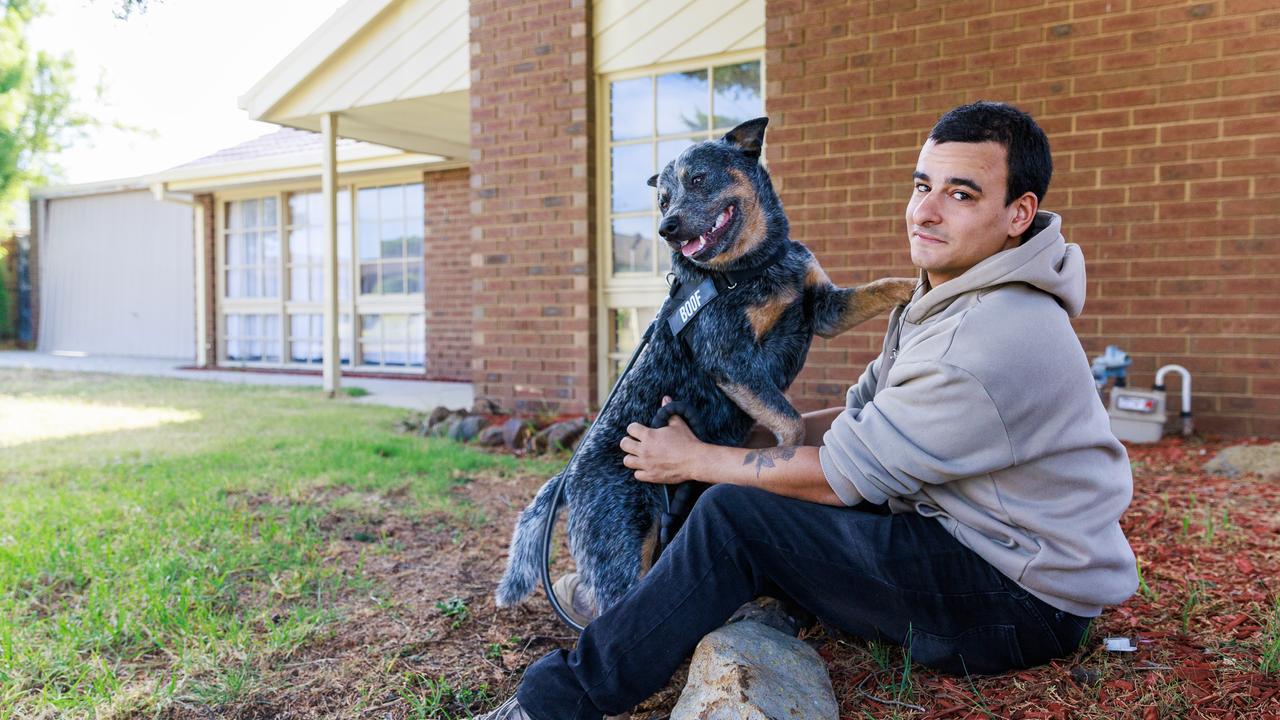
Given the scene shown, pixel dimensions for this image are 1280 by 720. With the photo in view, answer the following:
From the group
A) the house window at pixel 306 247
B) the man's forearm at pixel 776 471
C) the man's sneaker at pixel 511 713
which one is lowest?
the man's sneaker at pixel 511 713

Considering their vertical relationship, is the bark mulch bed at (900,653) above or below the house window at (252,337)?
below

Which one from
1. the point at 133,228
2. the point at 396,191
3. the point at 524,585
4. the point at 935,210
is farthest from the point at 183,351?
the point at 935,210

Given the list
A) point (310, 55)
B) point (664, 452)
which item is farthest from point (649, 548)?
point (310, 55)

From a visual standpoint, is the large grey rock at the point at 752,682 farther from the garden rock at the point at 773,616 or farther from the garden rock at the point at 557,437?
the garden rock at the point at 557,437

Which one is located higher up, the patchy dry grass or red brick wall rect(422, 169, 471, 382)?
red brick wall rect(422, 169, 471, 382)

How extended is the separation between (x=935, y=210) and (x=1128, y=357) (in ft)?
13.4

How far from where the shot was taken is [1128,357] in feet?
17.0

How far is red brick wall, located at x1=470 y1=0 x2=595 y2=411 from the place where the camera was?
6512 millimetres

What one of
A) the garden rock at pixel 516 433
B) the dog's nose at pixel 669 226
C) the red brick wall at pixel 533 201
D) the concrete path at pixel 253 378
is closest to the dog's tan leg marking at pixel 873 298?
the dog's nose at pixel 669 226

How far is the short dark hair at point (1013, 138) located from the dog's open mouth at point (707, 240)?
56 cm

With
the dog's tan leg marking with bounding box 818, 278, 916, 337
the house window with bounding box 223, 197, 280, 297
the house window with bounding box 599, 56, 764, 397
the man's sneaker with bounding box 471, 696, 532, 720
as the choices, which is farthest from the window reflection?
the house window with bounding box 223, 197, 280, 297

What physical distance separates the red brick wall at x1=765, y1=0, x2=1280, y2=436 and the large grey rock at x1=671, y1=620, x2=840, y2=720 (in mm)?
3807

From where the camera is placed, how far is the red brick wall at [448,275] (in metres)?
11.2

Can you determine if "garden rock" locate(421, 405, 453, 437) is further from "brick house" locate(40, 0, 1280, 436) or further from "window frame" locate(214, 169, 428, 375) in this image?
"window frame" locate(214, 169, 428, 375)
